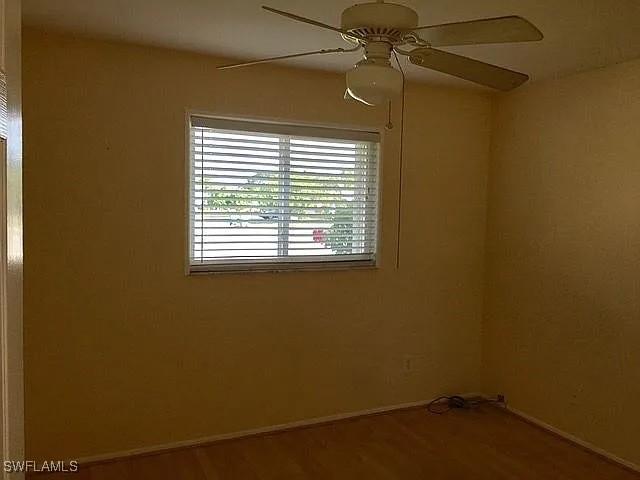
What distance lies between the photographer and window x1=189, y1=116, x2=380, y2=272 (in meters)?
3.20

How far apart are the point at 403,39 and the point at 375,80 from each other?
0.52 feet

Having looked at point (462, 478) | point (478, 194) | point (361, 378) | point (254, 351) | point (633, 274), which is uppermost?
point (478, 194)

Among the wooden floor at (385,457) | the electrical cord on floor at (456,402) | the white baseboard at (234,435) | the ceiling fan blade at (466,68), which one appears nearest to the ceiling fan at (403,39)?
the ceiling fan blade at (466,68)

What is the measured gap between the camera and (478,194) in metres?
4.02

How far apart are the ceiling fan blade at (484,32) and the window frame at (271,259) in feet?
5.55

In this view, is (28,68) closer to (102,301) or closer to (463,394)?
(102,301)

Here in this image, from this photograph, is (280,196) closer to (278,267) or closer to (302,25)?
(278,267)

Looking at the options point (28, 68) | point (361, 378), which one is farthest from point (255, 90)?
point (361, 378)

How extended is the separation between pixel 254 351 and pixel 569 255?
6.60 ft

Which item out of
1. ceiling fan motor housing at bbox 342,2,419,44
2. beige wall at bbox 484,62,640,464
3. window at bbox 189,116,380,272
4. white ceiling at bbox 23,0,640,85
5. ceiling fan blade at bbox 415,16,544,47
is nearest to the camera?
ceiling fan blade at bbox 415,16,544,47

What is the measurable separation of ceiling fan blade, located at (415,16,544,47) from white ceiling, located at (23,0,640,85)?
62cm

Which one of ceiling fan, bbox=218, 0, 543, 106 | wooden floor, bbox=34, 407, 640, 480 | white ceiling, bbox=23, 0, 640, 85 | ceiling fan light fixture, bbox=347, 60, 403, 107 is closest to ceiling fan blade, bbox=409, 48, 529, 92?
ceiling fan, bbox=218, 0, 543, 106

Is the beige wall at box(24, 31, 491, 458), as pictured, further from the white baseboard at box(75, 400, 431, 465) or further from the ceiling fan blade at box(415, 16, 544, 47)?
the ceiling fan blade at box(415, 16, 544, 47)

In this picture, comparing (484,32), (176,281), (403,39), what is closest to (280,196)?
(176,281)
